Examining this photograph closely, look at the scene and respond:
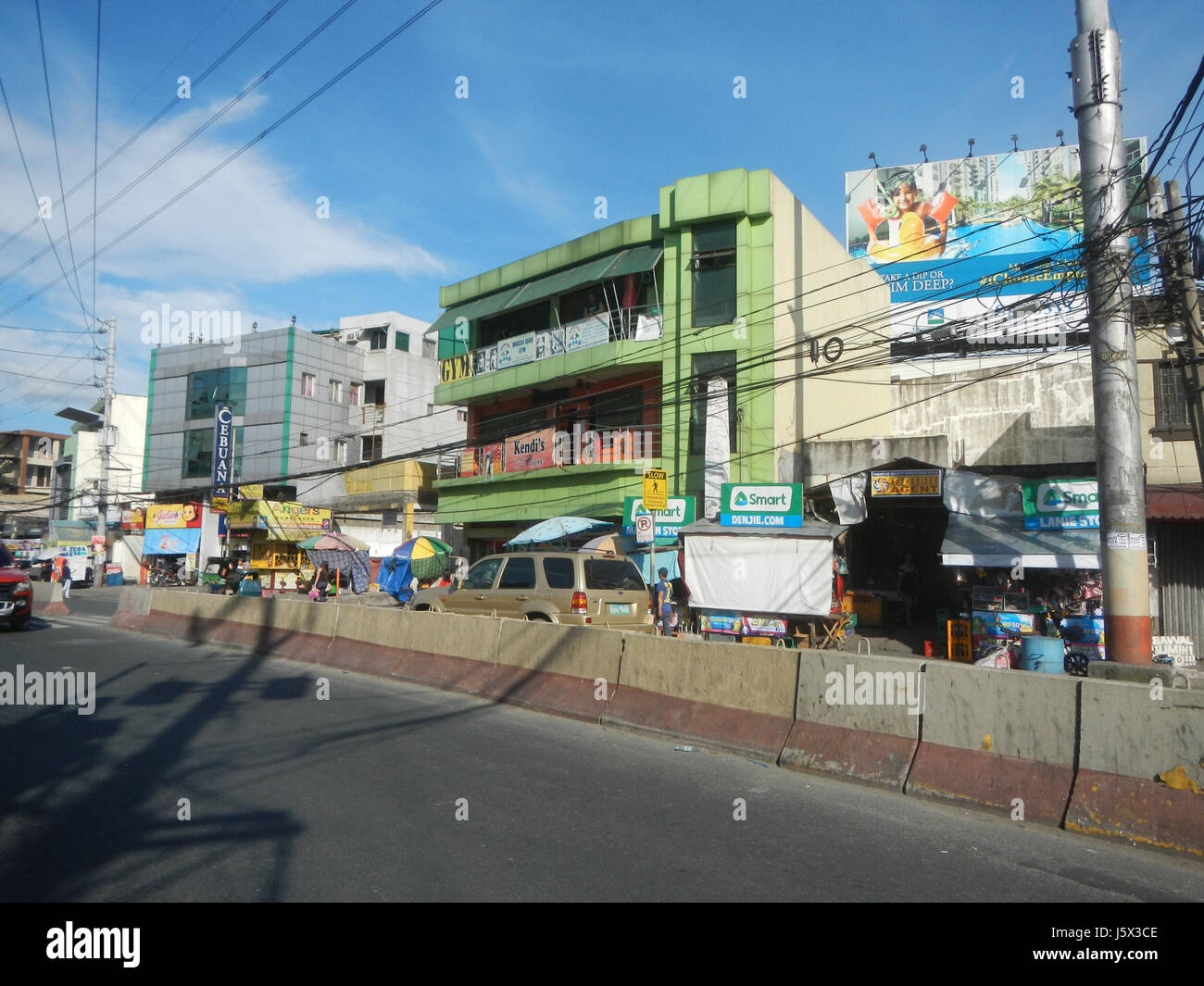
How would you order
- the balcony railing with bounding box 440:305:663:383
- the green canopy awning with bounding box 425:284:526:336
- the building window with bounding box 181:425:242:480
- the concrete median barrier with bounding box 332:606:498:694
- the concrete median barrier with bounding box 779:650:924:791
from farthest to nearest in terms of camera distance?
1. the building window with bounding box 181:425:242:480
2. the green canopy awning with bounding box 425:284:526:336
3. the balcony railing with bounding box 440:305:663:383
4. the concrete median barrier with bounding box 332:606:498:694
5. the concrete median barrier with bounding box 779:650:924:791

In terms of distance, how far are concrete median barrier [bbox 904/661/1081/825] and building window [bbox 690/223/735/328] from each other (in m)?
15.9

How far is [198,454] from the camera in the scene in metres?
50.8

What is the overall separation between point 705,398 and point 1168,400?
33.6ft

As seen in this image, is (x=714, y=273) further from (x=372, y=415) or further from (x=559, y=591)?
(x=372, y=415)

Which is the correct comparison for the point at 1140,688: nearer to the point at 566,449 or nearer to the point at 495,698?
the point at 495,698

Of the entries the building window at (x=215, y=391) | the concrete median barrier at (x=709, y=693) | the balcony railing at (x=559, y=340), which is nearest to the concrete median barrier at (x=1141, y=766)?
the concrete median barrier at (x=709, y=693)

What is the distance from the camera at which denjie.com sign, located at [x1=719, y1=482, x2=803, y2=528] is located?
659 inches

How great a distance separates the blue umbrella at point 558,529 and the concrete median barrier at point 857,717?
44.9ft

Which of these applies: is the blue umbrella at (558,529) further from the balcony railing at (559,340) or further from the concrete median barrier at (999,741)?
the concrete median barrier at (999,741)

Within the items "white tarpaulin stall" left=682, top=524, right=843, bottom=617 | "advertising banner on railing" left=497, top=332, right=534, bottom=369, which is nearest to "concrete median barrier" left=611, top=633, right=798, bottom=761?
"white tarpaulin stall" left=682, top=524, right=843, bottom=617

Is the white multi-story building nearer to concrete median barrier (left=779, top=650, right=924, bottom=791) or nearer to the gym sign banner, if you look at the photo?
the gym sign banner

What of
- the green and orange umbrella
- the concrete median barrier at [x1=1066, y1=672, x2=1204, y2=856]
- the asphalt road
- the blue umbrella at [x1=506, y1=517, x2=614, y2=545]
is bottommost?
the asphalt road

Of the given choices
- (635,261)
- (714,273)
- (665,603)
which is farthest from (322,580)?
(665,603)

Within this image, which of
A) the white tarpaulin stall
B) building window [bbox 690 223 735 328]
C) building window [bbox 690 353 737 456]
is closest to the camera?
the white tarpaulin stall
